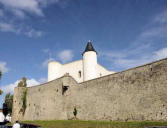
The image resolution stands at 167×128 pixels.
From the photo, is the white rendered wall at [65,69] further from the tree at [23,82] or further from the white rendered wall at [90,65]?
the tree at [23,82]

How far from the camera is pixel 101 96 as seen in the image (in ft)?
71.2

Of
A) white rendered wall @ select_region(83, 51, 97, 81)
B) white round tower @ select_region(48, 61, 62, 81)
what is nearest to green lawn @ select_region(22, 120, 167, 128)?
white rendered wall @ select_region(83, 51, 97, 81)

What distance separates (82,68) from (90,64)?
15.0 feet

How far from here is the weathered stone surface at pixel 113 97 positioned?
1627 cm

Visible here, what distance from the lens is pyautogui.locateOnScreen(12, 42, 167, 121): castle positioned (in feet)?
53.8

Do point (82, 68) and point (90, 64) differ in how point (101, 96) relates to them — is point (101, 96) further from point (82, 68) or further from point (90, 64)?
point (82, 68)

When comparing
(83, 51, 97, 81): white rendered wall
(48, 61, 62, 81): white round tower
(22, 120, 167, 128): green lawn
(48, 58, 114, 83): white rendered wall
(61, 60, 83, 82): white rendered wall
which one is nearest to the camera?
(22, 120, 167, 128): green lawn

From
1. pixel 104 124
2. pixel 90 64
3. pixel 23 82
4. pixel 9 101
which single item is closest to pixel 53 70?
pixel 23 82

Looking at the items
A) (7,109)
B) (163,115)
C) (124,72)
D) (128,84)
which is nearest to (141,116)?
(163,115)

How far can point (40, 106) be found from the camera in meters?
31.4

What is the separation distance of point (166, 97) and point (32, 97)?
24738mm

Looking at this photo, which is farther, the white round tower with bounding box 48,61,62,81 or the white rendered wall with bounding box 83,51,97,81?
the white round tower with bounding box 48,61,62,81

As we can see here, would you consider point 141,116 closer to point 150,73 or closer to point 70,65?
point 150,73

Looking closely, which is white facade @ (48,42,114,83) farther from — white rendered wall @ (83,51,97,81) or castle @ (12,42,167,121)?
castle @ (12,42,167,121)
